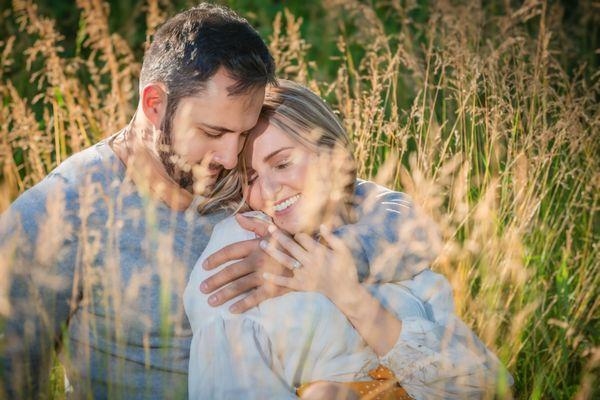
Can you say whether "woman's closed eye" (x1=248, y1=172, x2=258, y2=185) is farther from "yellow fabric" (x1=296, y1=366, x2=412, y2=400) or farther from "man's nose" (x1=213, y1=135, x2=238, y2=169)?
"yellow fabric" (x1=296, y1=366, x2=412, y2=400)

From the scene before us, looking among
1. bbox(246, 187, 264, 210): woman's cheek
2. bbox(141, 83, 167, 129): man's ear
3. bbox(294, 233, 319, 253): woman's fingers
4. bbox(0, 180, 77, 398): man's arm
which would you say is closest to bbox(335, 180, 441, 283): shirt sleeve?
bbox(294, 233, 319, 253): woman's fingers

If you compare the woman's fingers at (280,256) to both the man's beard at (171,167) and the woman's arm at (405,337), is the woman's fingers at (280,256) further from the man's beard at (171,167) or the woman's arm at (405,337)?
the man's beard at (171,167)

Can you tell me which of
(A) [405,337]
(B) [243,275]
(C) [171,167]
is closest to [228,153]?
(C) [171,167]

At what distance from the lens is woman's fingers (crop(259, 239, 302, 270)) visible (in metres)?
2.11

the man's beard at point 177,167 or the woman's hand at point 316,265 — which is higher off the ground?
the man's beard at point 177,167

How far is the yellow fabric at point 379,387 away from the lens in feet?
6.42

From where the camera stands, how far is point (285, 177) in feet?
7.75

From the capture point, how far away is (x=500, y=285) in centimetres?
263

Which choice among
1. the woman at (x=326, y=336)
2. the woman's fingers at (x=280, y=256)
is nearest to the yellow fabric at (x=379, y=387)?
the woman at (x=326, y=336)

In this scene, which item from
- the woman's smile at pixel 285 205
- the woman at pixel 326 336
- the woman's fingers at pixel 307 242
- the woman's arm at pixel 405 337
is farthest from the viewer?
the woman's smile at pixel 285 205

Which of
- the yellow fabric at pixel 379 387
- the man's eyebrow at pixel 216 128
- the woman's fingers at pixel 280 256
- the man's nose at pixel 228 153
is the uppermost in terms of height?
the man's eyebrow at pixel 216 128

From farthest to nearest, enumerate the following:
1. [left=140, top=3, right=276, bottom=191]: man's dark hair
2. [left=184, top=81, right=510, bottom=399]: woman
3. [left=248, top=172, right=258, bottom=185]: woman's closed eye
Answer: [left=248, top=172, right=258, bottom=185]: woman's closed eye → [left=140, top=3, right=276, bottom=191]: man's dark hair → [left=184, top=81, right=510, bottom=399]: woman

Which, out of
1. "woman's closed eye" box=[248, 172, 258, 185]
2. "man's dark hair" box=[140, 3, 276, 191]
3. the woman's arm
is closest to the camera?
the woman's arm

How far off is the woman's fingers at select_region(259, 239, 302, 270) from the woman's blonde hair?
11.8 inches
